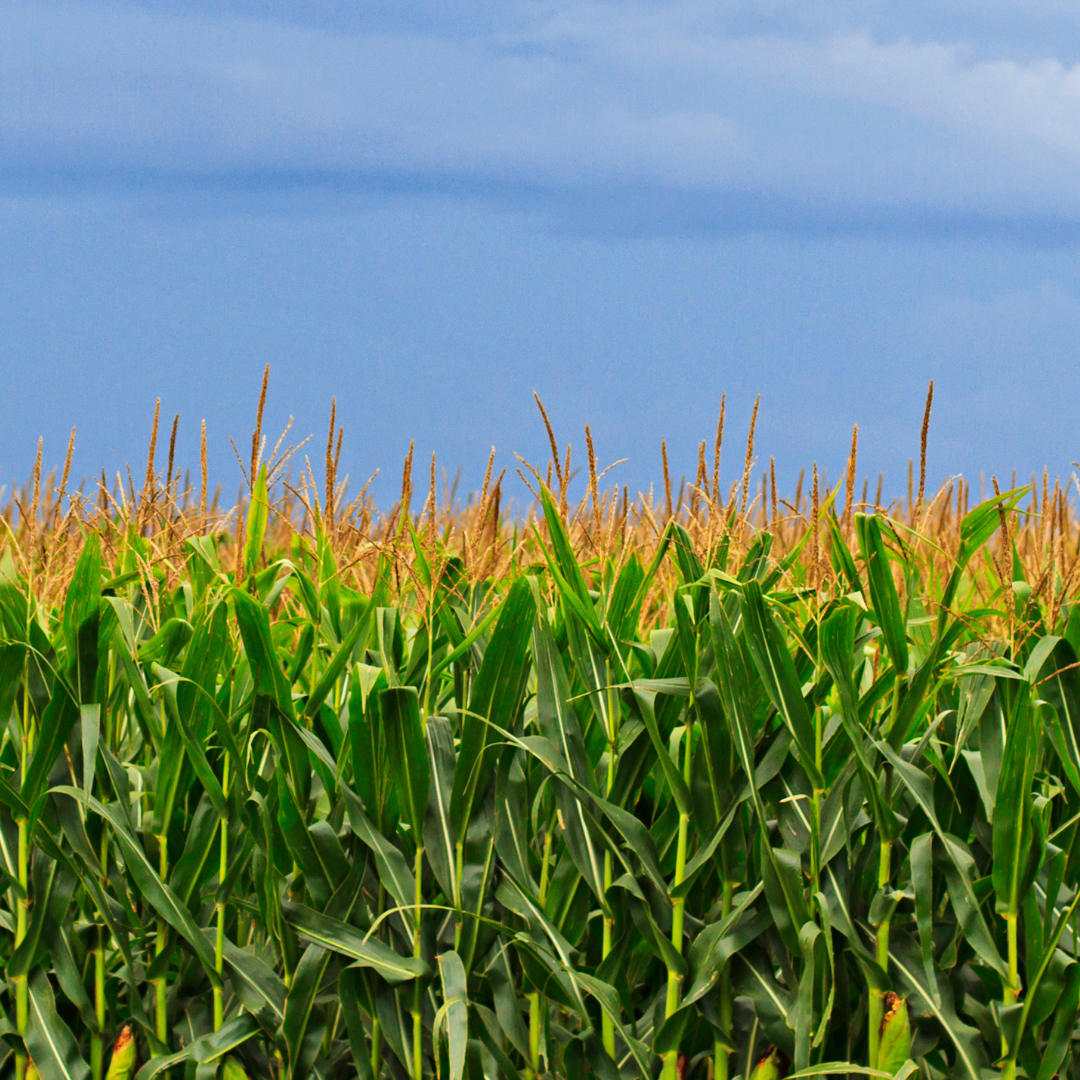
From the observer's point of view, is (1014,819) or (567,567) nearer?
(1014,819)

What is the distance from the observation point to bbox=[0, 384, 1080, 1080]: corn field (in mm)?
2215

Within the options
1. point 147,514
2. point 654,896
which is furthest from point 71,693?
point 654,896

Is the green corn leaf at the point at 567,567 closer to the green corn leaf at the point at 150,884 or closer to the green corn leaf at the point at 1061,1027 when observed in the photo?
the green corn leaf at the point at 150,884

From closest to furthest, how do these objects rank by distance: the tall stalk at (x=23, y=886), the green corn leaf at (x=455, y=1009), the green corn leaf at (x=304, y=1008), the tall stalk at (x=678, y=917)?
1. the green corn leaf at (x=455, y=1009)
2. the tall stalk at (x=678, y=917)
3. the green corn leaf at (x=304, y=1008)
4. the tall stalk at (x=23, y=886)

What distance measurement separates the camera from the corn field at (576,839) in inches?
87.2

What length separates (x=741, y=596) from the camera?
7.43 feet

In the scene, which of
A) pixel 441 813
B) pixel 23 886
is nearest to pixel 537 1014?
pixel 441 813

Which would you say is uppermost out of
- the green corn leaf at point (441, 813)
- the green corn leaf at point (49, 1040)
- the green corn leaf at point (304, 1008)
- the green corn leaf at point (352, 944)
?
the green corn leaf at point (441, 813)

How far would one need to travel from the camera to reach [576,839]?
7.34 ft

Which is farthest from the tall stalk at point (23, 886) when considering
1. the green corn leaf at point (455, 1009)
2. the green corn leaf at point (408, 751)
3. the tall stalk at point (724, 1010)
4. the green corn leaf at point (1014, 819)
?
the green corn leaf at point (1014, 819)

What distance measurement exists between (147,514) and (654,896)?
5.89 ft

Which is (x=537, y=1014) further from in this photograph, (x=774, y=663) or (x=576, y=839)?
(x=774, y=663)

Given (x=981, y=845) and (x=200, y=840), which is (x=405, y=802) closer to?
(x=200, y=840)

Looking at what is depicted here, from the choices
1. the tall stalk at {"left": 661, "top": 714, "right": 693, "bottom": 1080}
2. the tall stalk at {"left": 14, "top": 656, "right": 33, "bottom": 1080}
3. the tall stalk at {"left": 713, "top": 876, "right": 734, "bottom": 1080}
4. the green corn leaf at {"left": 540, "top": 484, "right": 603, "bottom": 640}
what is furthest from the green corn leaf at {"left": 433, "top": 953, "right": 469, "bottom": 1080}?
the tall stalk at {"left": 14, "top": 656, "right": 33, "bottom": 1080}
